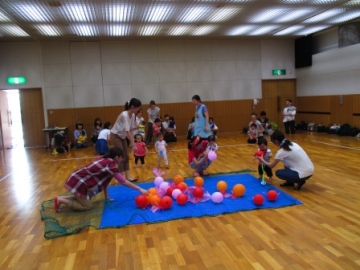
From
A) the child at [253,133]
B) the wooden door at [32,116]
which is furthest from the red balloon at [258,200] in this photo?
the wooden door at [32,116]

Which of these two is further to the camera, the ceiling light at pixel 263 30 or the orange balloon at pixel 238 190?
the ceiling light at pixel 263 30

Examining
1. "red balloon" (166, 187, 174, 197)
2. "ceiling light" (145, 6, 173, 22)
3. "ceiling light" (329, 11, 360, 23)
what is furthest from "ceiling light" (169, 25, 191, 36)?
"red balloon" (166, 187, 174, 197)

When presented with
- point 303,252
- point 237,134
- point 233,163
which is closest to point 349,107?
point 237,134

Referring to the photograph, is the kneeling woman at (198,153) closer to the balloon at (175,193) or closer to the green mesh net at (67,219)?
the balloon at (175,193)

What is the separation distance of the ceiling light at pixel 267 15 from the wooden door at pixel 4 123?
9.95 m

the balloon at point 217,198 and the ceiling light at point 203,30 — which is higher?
the ceiling light at point 203,30

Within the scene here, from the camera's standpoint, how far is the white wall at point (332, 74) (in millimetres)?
10984

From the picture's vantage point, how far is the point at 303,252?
9.66ft

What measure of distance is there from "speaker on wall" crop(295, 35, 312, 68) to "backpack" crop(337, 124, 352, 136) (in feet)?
11.0

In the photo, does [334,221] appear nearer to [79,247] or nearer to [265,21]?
[79,247]

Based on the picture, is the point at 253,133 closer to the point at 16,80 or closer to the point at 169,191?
the point at 169,191

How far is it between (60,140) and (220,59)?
732 cm

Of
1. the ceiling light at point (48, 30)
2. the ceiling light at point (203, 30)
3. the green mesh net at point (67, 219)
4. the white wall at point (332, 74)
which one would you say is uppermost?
the ceiling light at point (203, 30)

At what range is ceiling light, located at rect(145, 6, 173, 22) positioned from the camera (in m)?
8.17
